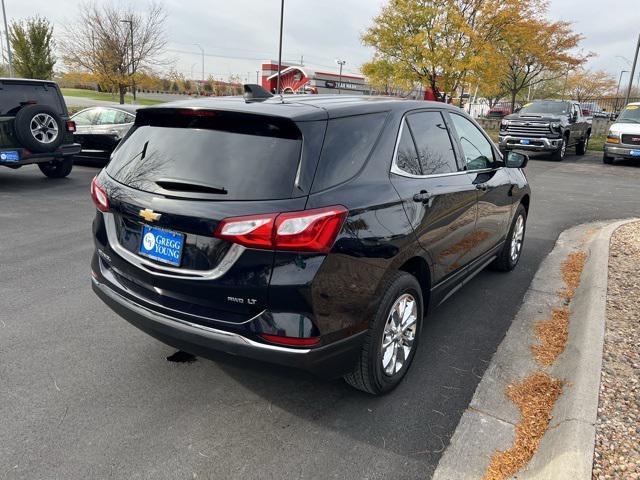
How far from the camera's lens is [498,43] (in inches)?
983

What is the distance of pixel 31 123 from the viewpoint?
8.82m

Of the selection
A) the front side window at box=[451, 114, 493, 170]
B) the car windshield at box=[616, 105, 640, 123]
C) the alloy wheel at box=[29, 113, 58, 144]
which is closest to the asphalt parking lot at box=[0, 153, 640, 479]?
the front side window at box=[451, 114, 493, 170]

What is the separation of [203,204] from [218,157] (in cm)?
28

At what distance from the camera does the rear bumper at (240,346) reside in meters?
2.39

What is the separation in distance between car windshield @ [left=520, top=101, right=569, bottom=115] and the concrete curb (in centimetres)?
1504

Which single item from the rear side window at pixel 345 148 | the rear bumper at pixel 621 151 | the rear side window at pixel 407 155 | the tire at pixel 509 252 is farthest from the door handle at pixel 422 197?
the rear bumper at pixel 621 151

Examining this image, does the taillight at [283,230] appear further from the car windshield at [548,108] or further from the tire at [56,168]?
the car windshield at [548,108]

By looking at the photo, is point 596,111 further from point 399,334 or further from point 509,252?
point 399,334

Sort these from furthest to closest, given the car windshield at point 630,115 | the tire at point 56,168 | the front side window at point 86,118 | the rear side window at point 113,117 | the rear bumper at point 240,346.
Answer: the car windshield at point 630,115
the front side window at point 86,118
the rear side window at point 113,117
the tire at point 56,168
the rear bumper at point 240,346

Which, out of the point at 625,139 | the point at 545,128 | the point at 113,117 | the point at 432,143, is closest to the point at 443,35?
the point at 545,128

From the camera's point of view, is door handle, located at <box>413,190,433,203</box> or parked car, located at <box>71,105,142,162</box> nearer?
door handle, located at <box>413,190,433,203</box>

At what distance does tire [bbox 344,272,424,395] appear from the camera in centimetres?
273

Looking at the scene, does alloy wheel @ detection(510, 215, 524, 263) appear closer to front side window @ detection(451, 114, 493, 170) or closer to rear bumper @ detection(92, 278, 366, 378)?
front side window @ detection(451, 114, 493, 170)

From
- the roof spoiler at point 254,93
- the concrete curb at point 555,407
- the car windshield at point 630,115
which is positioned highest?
the car windshield at point 630,115
